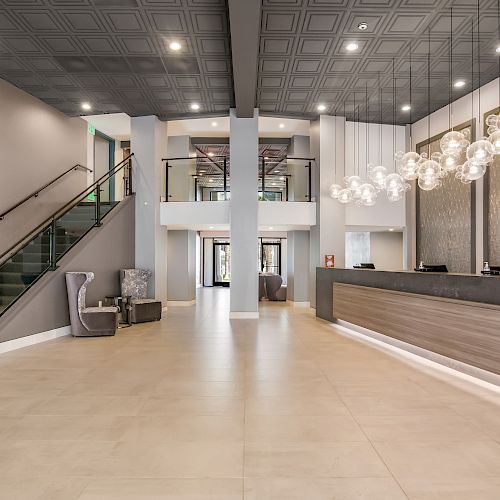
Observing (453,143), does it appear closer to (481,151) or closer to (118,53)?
(481,151)

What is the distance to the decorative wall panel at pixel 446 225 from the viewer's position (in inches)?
369

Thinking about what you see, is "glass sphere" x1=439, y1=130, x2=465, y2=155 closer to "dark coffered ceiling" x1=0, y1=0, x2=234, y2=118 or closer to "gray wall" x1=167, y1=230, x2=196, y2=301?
"dark coffered ceiling" x1=0, y1=0, x2=234, y2=118

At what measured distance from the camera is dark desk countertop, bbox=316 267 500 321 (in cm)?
465

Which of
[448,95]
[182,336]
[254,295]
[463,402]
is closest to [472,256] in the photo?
[448,95]

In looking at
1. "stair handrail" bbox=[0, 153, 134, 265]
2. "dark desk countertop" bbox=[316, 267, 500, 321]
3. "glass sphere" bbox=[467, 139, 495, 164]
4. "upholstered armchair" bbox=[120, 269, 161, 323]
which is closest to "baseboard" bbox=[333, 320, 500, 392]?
"dark desk countertop" bbox=[316, 267, 500, 321]

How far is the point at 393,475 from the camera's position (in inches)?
103

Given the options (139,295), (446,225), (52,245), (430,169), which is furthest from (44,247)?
(446,225)

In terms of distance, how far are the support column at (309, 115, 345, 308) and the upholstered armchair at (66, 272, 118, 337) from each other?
18.0 ft

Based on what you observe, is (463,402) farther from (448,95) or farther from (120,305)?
(448,95)

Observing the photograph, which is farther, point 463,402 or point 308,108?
point 308,108

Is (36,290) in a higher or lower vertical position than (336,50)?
lower

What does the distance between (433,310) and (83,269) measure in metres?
6.64

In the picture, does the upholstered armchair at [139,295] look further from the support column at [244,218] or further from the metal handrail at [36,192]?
the metal handrail at [36,192]

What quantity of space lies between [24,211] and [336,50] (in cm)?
751
